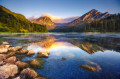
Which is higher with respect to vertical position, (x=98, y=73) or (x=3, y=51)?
(x=3, y=51)

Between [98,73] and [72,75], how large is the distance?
2.63m

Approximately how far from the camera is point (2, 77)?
6090 mm

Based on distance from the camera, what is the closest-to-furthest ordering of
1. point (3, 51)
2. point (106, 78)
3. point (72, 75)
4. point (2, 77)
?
point (2, 77)
point (106, 78)
point (72, 75)
point (3, 51)

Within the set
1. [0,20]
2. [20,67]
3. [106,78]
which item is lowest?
[106,78]

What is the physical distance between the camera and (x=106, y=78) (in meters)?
6.80

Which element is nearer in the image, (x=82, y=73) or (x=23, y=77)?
(x=23, y=77)

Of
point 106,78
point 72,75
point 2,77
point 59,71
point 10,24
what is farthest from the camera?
point 10,24

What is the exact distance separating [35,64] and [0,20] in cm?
22101

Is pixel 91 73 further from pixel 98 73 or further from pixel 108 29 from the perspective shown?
pixel 108 29

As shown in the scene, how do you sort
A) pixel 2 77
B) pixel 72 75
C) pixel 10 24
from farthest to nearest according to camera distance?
pixel 10 24, pixel 72 75, pixel 2 77

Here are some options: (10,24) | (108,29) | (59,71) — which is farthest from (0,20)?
(108,29)

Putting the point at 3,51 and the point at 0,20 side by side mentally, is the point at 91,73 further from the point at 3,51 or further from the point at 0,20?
the point at 0,20

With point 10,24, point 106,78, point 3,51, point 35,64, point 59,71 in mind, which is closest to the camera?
point 106,78

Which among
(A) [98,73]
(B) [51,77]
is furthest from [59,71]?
(A) [98,73]
